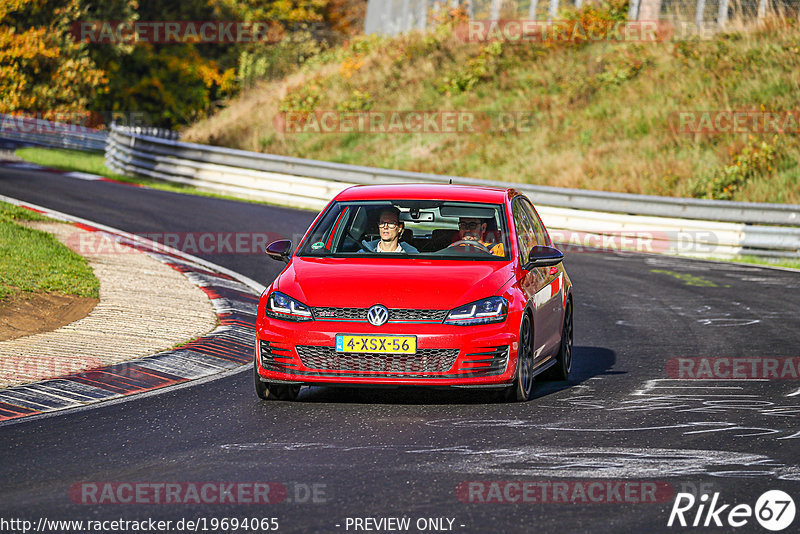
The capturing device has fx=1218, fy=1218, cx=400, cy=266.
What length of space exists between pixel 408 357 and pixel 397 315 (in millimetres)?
296

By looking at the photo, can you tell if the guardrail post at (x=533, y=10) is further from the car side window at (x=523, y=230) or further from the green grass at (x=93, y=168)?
the car side window at (x=523, y=230)

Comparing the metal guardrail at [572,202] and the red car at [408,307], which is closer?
the red car at [408,307]

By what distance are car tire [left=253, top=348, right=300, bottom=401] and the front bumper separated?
37cm

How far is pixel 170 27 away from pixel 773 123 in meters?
35.5

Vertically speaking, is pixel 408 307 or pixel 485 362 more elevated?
pixel 408 307

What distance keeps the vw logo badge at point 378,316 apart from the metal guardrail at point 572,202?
1422cm

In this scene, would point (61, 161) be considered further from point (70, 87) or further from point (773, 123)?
point (773, 123)

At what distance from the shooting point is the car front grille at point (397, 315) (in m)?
8.34

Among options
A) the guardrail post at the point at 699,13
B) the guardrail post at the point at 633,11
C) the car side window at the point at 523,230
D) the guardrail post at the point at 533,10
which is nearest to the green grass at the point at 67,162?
the guardrail post at the point at 533,10

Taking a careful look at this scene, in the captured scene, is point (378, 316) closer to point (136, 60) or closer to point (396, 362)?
point (396, 362)

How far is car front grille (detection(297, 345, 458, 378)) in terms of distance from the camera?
27.3 ft

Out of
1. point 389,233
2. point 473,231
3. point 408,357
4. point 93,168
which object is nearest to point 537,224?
point 473,231

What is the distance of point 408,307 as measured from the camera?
27.4 feet

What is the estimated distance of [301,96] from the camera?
3994 centimetres
